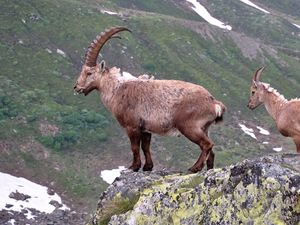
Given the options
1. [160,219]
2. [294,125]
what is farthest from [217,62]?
[160,219]

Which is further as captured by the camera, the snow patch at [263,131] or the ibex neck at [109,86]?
the snow patch at [263,131]

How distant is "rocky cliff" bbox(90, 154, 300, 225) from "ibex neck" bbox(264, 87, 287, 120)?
8.69m

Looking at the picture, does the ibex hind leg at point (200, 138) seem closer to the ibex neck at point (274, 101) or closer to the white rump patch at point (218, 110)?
the white rump patch at point (218, 110)

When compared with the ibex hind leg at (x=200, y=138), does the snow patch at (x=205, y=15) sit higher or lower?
lower

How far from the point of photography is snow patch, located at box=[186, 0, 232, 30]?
126 metres

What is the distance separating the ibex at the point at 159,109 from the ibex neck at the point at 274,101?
668 cm

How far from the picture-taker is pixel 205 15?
422 feet

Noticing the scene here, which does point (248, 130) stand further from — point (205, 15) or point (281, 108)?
point (205, 15)

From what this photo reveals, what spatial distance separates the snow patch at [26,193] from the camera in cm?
3697

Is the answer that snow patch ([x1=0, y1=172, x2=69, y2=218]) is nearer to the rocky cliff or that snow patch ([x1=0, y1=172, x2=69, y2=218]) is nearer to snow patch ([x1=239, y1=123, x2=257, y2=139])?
the rocky cliff

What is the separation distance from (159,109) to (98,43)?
276 cm

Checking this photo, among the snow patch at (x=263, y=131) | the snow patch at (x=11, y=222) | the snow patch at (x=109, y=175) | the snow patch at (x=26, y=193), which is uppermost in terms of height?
the snow patch at (x=11, y=222)

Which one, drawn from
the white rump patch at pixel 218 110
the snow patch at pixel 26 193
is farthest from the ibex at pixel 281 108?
the snow patch at pixel 26 193

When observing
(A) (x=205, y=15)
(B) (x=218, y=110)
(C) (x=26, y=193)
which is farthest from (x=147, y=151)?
(A) (x=205, y=15)
